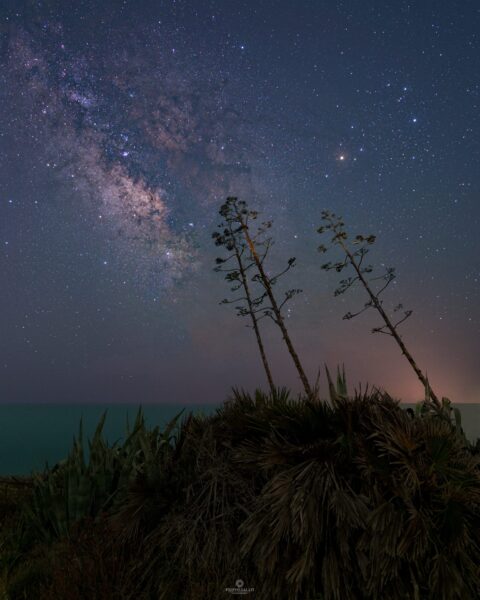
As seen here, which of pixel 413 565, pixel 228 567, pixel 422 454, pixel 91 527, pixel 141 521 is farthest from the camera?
pixel 91 527

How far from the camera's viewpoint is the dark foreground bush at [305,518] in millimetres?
2984

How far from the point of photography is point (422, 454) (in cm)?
325

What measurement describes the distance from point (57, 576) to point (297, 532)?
2.33 metres

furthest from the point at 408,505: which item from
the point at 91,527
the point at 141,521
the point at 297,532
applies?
the point at 91,527

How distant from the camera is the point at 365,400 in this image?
375cm

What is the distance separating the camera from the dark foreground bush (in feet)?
9.79

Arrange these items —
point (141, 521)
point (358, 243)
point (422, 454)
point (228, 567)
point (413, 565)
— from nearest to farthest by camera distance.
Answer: point (413, 565), point (422, 454), point (228, 567), point (141, 521), point (358, 243)

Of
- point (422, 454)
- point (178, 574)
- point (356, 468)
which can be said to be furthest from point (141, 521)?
point (422, 454)

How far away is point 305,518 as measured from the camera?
3.12 m

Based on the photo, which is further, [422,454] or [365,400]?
[365,400]

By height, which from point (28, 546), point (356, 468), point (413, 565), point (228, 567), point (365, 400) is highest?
point (365, 400)

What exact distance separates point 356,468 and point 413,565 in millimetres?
775

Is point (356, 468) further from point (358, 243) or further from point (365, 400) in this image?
point (358, 243)

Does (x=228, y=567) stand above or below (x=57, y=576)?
above
